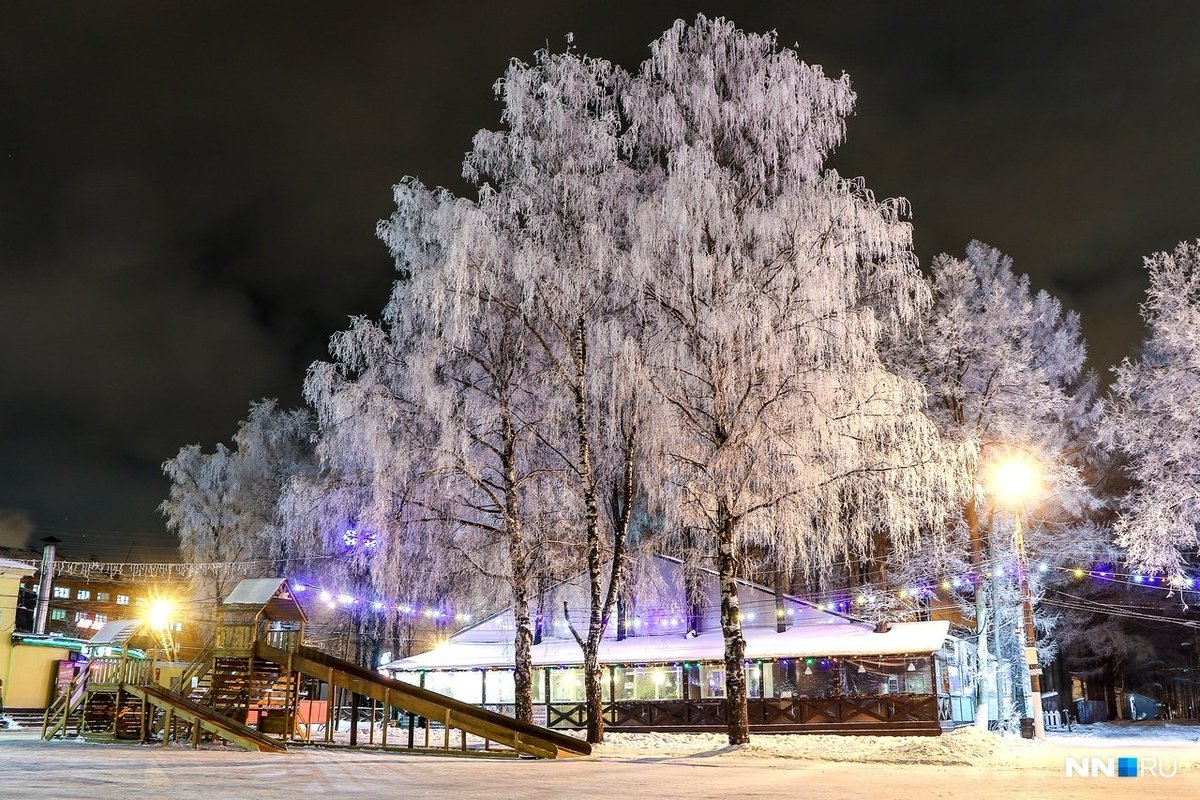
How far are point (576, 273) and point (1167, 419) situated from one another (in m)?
14.9

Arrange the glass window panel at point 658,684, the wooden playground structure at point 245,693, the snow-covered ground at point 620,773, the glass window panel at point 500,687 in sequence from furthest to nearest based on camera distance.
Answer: the glass window panel at point 500,687, the glass window panel at point 658,684, the wooden playground structure at point 245,693, the snow-covered ground at point 620,773

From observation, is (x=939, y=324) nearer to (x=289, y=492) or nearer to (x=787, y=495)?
(x=787, y=495)

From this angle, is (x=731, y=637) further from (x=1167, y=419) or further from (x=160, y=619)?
(x=160, y=619)

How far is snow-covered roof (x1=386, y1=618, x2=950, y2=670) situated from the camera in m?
26.5

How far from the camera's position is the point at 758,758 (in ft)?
57.9

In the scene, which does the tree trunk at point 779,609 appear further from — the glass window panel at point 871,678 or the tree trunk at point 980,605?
the tree trunk at point 980,605

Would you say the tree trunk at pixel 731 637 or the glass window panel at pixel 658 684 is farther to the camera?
the glass window panel at pixel 658 684

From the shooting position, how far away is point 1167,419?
884 inches

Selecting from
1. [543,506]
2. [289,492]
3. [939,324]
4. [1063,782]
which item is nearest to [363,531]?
[289,492]

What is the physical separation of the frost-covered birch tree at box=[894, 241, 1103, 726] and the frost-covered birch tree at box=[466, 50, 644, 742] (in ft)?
35.9

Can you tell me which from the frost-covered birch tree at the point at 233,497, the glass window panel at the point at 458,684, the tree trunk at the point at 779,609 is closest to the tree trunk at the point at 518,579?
the tree trunk at the point at 779,609

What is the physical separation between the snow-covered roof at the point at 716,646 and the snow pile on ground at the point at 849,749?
5238mm

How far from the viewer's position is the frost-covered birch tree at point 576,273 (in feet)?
65.6

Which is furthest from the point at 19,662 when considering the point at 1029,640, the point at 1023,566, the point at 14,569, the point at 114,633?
the point at 1023,566
